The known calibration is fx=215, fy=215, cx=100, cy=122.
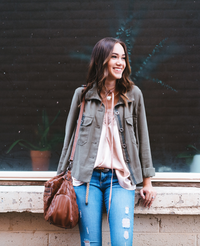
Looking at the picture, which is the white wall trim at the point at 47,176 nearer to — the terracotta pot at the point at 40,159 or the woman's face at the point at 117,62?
the terracotta pot at the point at 40,159

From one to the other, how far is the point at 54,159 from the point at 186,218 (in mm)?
1567

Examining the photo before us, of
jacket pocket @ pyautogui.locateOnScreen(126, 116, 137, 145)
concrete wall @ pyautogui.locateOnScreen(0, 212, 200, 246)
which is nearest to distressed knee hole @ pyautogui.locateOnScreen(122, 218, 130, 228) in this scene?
jacket pocket @ pyautogui.locateOnScreen(126, 116, 137, 145)

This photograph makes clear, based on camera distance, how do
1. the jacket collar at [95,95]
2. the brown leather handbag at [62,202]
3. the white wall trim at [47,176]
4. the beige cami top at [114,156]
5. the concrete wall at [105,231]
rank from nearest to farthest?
1. the brown leather handbag at [62,202]
2. the beige cami top at [114,156]
3. the jacket collar at [95,95]
4. the concrete wall at [105,231]
5. the white wall trim at [47,176]

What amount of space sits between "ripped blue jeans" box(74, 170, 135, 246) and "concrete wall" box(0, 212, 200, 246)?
0.68m

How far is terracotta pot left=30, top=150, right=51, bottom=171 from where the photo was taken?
252 centimetres

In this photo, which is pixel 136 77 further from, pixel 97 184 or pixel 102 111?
pixel 97 184

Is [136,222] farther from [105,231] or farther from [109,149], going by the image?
[109,149]

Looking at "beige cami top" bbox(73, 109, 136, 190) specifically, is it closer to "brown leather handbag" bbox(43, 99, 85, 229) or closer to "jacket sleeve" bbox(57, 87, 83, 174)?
"brown leather handbag" bbox(43, 99, 85, 229)

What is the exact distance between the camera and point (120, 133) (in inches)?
67.6

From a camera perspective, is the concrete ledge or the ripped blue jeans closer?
the ripped blue jeans

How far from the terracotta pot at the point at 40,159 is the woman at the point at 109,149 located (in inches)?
28.7

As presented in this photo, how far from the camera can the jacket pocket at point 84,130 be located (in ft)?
5.65

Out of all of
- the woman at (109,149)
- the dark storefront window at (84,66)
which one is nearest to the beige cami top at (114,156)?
the woman at (109,149)

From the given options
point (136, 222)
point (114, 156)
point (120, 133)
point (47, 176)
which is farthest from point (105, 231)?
point (120, 133)
